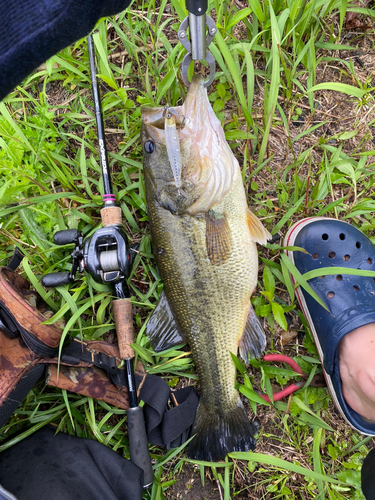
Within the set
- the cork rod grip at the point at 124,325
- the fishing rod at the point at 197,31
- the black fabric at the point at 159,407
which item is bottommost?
the black fabric at the point at 159,407

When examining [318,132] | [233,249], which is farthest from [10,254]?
[318,132]

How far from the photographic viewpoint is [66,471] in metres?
2.24

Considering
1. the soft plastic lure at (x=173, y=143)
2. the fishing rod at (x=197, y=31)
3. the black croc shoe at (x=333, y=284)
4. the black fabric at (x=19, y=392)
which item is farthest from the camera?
the black croc shoe at (x=333, y=284)

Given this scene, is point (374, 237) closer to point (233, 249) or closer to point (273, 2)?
point (233, 249)

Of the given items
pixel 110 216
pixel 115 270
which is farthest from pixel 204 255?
pixel 110 216

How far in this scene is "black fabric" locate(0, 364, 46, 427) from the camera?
218 cm

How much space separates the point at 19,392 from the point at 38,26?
7.00 ft

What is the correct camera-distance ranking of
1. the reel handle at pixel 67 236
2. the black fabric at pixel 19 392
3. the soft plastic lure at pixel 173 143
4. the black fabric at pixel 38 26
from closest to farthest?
the black fabric at pixel 38 26 < the soft plastic lure at pixel 173 143 < the black fabric at pixel 19 392 < the reel handle at pixel 67 236

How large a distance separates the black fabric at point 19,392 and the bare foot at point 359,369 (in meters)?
2.19

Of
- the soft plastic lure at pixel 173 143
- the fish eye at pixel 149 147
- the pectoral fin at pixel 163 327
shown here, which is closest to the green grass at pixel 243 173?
the pectoral fin at pixel 163 327

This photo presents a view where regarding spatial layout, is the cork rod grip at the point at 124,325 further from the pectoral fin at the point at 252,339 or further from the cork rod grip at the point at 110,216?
the pectoral fin at the point at 252,339

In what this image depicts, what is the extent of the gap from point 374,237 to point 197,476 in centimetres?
231

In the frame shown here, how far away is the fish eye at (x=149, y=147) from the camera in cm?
224

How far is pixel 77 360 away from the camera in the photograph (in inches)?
92.4
